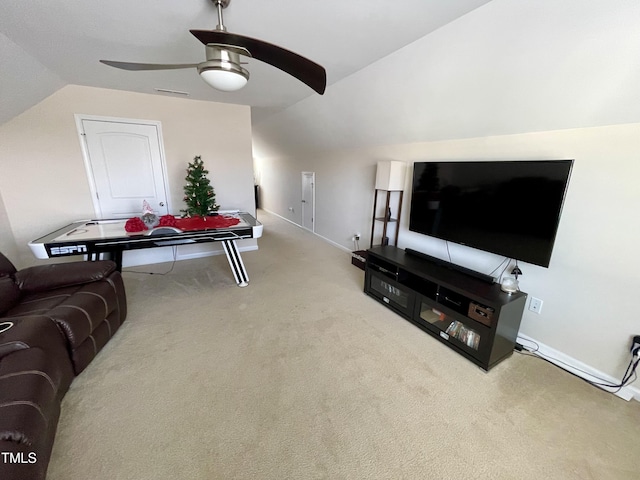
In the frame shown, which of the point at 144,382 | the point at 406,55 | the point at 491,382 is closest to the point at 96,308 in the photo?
the point at 144,382

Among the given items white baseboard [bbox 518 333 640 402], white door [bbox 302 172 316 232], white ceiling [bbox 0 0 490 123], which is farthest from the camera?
white door [bbox 302 172 316 232]

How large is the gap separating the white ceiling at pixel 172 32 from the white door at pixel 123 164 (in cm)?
63

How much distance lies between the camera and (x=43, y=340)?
1503mm

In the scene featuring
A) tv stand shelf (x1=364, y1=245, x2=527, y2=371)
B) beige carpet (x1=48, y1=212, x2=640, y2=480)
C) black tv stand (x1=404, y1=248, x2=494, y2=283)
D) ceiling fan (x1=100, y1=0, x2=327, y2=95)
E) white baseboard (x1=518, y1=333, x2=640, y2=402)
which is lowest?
beige carpet (x1=48, y1=212, x2=640, y2=480)

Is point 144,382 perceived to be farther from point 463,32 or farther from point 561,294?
point 463,32

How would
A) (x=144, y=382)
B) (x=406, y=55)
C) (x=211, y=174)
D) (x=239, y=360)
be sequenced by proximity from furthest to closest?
(x=211, y=174) < (x=406, y=55) < (x=239, y=360) < (x=144, y=382)

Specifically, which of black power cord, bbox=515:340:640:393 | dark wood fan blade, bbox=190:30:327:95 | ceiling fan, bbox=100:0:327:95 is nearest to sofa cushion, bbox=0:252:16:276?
ceiling fan, bbox=100:0:327:95

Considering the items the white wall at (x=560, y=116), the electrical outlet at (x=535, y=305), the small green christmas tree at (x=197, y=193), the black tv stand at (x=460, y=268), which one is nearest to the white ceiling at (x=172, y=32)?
the white wall at (x=560, y=116)

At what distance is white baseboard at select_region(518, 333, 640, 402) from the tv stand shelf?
29 centimetres

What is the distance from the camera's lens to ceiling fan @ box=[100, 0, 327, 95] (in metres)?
1.32

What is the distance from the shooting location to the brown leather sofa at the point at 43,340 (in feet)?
3.51

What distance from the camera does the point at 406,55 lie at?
2229 millimetres

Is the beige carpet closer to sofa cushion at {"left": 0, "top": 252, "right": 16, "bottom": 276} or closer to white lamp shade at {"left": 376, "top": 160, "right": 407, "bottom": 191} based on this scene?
sofa cushion at {"left": 0, "top": 252, "right": 16, "bottom": 276}

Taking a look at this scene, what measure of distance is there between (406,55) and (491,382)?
8.52ft
